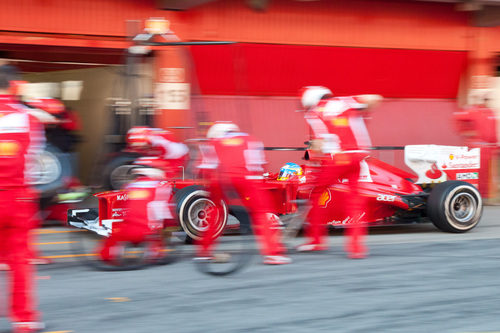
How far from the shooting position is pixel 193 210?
8195 mm

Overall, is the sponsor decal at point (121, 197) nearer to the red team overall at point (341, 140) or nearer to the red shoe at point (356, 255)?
the red team overall at point (341, 140)

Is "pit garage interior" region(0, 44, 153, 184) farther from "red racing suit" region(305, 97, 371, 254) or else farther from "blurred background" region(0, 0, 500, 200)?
"red racing suit" region(305, 97, 371, 254)

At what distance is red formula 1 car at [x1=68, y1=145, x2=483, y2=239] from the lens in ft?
26.0

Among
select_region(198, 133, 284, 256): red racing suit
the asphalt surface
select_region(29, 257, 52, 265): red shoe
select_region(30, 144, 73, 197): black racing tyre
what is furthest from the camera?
select_region(30, 144, 73, 197): black racing tyre

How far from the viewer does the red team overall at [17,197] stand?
467 cm

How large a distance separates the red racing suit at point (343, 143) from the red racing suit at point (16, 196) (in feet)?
11.1

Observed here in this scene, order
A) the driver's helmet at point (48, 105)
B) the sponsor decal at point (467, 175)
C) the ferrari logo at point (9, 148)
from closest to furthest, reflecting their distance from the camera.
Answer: the ferrari logo at point (9, 148) < the driver's helmet at point (48, 105) < the sponsor decal at point (467, 175)

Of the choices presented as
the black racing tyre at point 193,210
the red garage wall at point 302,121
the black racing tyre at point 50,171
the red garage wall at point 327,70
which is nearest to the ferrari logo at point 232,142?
the black racing tyre at point 193,210

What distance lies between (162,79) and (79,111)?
1761mm

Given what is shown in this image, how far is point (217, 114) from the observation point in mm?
12648

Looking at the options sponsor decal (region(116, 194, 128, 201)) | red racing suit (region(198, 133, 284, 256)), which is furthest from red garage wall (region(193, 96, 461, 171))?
red racing suit (region(198, 133, 284, 256))

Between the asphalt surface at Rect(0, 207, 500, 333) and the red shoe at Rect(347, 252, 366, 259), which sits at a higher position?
the red shoe at Rect(347, 252, 366, 259)

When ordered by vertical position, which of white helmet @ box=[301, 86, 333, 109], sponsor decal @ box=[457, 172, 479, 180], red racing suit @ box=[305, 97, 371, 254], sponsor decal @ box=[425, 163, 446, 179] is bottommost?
sponsor decal @ box=[457, 172, 479, 180]

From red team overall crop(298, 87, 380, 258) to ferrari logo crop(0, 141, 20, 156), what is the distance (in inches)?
139
